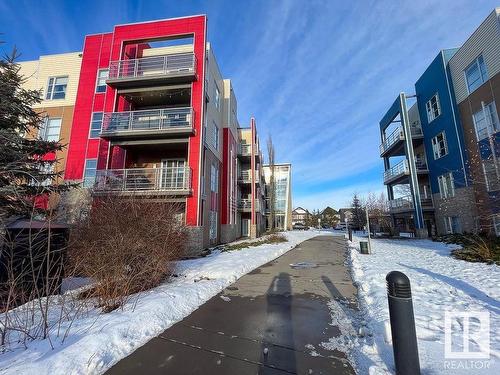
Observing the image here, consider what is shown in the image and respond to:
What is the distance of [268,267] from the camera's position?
35.3 feet

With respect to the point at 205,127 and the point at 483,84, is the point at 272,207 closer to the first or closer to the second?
the point at 205,127

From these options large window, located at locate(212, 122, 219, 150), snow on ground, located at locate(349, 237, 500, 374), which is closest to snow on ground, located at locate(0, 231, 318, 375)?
snow on ground, located at locate(349, 237, 500, 374)

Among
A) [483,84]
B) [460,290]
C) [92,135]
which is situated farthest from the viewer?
[92,135]

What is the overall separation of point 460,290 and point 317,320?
418cm

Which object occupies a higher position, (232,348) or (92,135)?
(92,135)

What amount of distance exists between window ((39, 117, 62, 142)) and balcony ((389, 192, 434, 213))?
1241 inches

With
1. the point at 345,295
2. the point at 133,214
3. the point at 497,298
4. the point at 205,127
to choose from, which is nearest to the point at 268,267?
the point at 345,295

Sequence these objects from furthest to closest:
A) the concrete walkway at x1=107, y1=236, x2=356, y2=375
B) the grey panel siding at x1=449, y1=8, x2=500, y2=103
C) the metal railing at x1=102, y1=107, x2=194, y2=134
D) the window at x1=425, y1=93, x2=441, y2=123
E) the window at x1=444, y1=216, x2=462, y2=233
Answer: the window at x1=425, y1=93, x2=441, y2=123
the window at x1=444, y1=216, x2=462, y2=233
the metal railing at x1=102, y1=107, x2=194, y2=134
the grey panel siding at x1=449, y1=8, x2=500, y2=103
the concrete walkway at x1=107, y1=236, x2=356, y2=375

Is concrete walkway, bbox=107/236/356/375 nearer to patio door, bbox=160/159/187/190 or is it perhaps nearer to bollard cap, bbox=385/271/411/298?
bollard cap, bbox=385/271/411/298

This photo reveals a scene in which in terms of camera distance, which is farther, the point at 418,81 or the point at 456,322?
the point at 418,81

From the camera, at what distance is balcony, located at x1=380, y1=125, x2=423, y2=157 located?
2612cm

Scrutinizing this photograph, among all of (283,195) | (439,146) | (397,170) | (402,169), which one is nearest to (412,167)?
(402,169)

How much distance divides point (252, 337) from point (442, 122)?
25.6m

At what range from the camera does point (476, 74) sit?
18.5m
